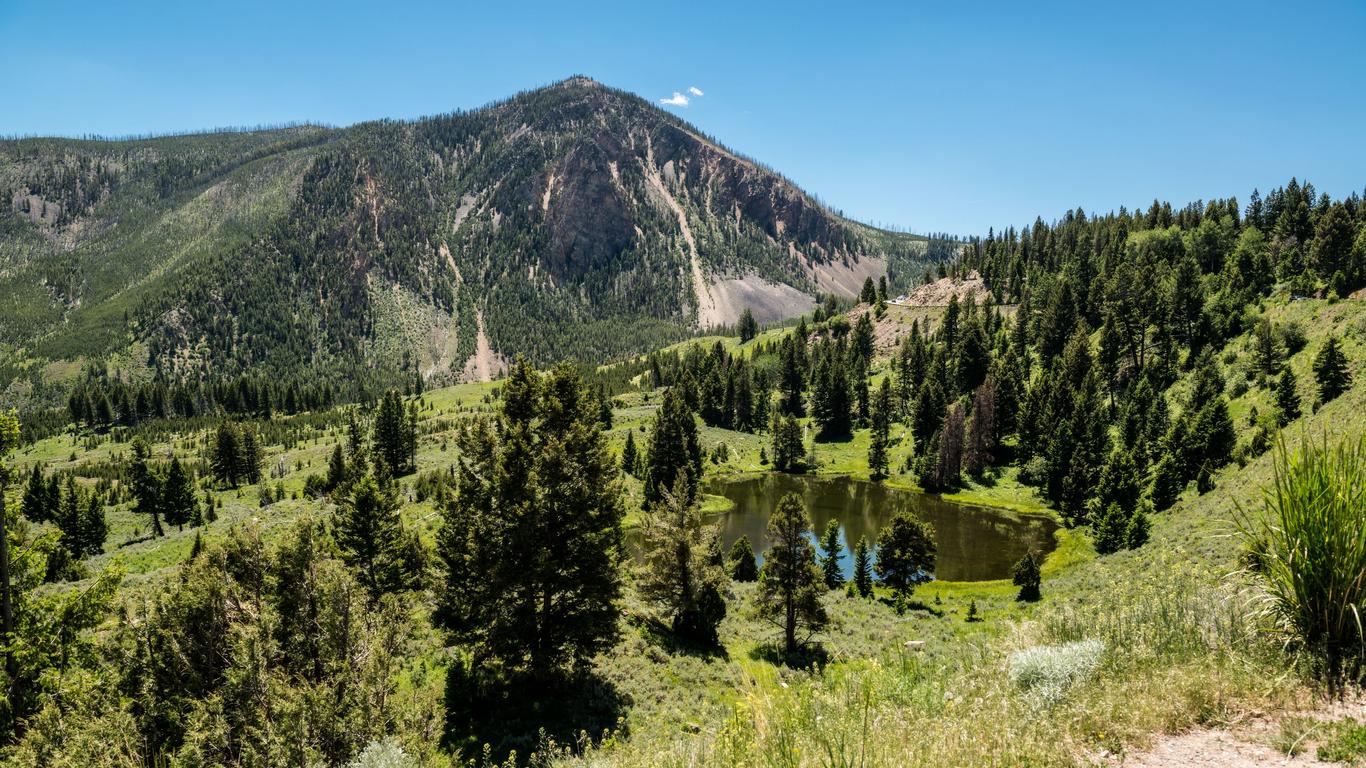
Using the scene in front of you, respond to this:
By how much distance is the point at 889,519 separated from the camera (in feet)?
280

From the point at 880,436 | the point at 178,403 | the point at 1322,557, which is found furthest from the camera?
the point at 178,403

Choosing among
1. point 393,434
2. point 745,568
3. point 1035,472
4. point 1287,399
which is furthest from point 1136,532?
point 393,434

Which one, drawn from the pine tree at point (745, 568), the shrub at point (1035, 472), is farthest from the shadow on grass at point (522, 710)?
the shrub at point (1035, 472)

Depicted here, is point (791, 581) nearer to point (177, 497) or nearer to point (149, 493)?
point (177, 497)

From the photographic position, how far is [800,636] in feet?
132

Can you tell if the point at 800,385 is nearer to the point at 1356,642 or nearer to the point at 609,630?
the point at 609,630

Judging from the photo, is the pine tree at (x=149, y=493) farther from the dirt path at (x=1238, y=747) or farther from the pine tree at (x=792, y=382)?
the pine tree at (x=792, y=382)

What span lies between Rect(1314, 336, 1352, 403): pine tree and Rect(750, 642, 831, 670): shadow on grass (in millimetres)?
61594

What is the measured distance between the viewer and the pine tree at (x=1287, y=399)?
64.2m

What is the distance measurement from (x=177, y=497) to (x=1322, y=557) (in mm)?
108574

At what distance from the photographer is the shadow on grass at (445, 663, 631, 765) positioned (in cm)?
1955

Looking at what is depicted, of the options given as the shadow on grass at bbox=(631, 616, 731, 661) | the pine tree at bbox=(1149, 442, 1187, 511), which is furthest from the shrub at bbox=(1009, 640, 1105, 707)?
the pine tree at bbox=(1149, 442, 1187, 511)

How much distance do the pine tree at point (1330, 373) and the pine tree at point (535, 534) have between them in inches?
3002

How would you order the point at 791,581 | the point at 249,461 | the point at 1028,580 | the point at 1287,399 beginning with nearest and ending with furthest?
1. the point at 791,581
2. the point at 1028,580
3. the point at 1287,399
4. the point at 249,461
